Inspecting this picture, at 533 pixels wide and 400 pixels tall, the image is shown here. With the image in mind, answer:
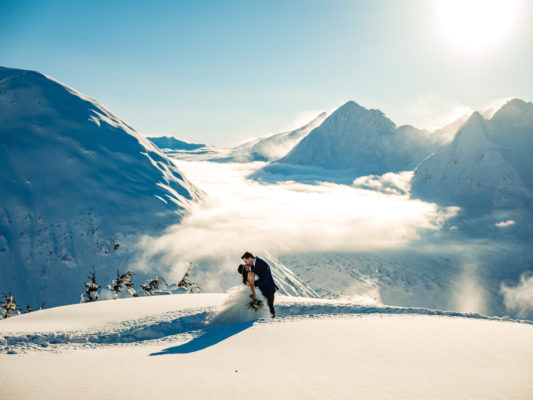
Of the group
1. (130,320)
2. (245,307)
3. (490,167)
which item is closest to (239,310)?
(245,307)

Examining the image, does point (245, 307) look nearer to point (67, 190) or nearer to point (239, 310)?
point (239, 310)

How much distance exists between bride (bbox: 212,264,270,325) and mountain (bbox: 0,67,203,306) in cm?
4992

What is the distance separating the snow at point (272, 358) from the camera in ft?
13.5

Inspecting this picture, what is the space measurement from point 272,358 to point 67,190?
66.2 metres

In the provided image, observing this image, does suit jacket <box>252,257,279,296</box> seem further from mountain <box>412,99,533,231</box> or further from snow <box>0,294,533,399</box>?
mountain <box>412,99,533,231</box>

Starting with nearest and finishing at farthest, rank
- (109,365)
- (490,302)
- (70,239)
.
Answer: (109,365) → (70,239) → (490,302)

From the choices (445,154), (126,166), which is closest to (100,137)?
(126,166)

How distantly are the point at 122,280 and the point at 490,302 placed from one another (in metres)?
114

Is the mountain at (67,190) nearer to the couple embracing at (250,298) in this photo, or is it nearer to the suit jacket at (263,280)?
the couple embracing at (250,298)

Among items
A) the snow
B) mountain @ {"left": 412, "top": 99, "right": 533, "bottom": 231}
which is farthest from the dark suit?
mountain @ {"left": 412, "top": 99, "right": 533, "bottom": 231}

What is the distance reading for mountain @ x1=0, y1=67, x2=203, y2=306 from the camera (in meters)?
51.7

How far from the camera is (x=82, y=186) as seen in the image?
61.0 m

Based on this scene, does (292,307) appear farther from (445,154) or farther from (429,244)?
(445,154)

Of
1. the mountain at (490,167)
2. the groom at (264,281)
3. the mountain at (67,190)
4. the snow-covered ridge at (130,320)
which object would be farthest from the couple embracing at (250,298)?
the mountain at (490,167)
